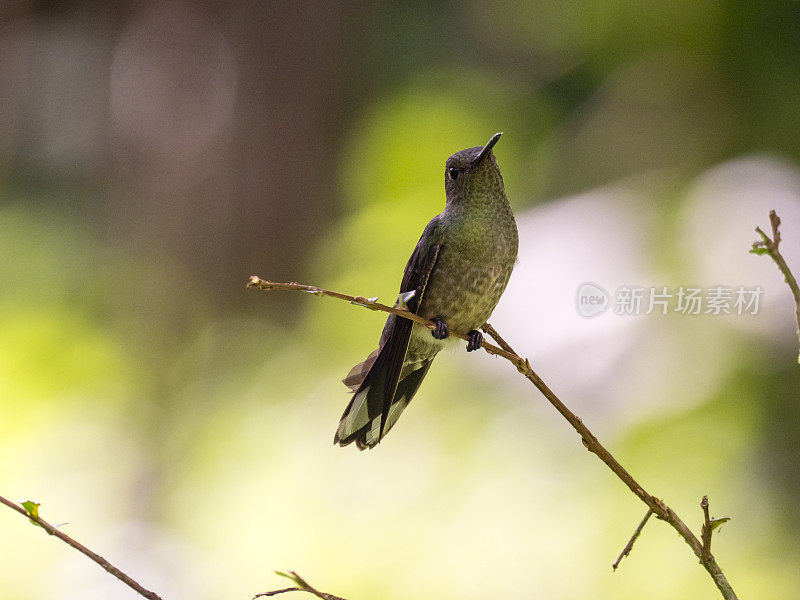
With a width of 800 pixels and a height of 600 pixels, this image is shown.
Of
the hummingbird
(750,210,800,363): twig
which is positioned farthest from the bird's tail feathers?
(750,210,800,363): twig

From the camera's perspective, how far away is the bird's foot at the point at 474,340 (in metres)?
2.12

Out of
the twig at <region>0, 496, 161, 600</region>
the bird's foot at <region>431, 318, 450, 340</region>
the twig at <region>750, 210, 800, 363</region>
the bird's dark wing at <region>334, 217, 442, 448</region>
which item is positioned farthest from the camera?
the bird's foot at <region>431, 318, 450, 340</region>

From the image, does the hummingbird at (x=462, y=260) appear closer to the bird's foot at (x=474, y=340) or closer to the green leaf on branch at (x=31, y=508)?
the bird's foot at (x=474, y=340)

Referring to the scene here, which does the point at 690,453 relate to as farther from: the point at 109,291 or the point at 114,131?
the point at 114,131

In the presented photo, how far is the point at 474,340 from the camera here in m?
2.13

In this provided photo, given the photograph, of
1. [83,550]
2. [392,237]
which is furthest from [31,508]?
[392,237]

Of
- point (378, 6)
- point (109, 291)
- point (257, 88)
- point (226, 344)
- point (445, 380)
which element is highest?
point (378, 6)

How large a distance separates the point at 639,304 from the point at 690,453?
83cm

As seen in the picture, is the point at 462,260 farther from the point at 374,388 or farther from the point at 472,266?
the point at 374,388

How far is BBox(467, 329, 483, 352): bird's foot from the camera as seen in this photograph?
2117 millimetres

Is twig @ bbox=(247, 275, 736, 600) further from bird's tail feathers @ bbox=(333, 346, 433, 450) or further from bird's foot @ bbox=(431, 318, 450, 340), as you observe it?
bird's foot @ bbox=(431, 318, 450, 340)

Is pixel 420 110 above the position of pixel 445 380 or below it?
above

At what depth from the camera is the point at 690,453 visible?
3.94 metres

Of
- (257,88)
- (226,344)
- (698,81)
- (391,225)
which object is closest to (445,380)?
(391,225)
